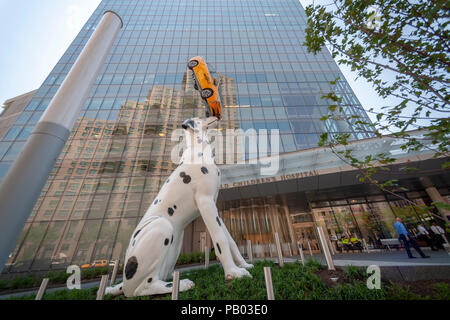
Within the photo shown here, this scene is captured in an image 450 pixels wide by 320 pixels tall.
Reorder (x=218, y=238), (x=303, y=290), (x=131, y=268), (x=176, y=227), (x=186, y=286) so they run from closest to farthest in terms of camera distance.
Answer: (x=303, y=290) < (x=131, y=268) < (x=186, y=286) < (x=218, y=238) < (x=176, y=227)

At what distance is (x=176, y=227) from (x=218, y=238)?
75 cm

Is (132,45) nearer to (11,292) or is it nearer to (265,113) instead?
(265,113)

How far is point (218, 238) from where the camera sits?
2.89 meters

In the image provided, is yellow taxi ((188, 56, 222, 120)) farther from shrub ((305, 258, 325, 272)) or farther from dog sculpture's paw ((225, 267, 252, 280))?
shrub ((305, 258, 325, 272))

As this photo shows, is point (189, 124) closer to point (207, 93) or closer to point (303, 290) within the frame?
point (207, 93)

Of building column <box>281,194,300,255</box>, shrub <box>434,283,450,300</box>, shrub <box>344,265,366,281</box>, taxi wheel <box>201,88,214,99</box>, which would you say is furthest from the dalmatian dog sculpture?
building column <box>281,194,300,255</box>

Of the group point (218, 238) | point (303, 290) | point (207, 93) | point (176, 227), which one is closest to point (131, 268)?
point (176, 227)

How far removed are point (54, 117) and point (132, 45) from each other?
26.3 m

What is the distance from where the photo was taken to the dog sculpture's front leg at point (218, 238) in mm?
2797

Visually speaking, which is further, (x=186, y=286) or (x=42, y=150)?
(x=186, y=286)

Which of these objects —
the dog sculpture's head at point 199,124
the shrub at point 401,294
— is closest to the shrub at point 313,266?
the shrub at point 401,294

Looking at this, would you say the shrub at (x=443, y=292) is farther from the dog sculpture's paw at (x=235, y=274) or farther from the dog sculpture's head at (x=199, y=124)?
the dog sculpture's head at (x=199, y=124)

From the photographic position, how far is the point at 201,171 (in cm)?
321
